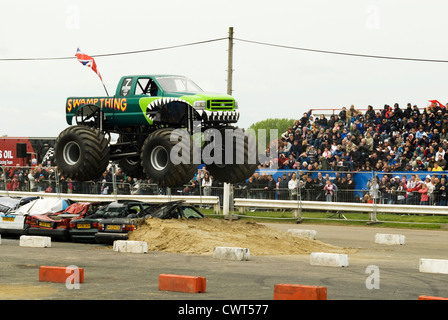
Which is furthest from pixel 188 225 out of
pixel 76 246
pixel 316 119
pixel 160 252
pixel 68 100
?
pixel 316 119

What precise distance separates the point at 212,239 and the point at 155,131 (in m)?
3.19

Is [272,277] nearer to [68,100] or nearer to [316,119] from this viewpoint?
[68,100]

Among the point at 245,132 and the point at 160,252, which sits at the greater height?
the point at 245,132

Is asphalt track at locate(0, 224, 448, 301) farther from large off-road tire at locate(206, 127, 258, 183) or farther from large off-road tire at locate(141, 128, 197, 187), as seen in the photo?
large off-road tire at locate(206, 127, 258, 183)

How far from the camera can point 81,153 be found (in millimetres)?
20859

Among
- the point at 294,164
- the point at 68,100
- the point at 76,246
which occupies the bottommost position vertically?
the point at 76,246

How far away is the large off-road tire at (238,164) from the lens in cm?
2094

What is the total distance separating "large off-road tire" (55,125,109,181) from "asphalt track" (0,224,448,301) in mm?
1962

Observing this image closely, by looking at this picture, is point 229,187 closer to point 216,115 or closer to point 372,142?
point 372,142

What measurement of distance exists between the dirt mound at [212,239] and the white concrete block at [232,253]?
94cm

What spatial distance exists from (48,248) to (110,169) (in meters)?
13.6

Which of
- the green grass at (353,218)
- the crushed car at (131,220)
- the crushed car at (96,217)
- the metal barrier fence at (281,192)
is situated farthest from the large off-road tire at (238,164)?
the green grass at (353,218)

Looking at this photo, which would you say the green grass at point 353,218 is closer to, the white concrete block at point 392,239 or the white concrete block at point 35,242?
the white concrete block at point 392,239

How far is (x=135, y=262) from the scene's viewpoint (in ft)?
54.4
